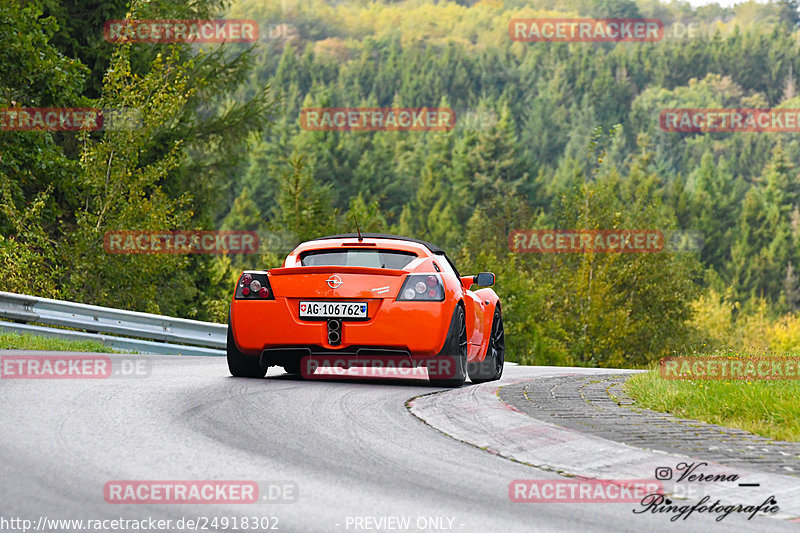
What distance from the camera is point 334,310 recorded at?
31.4 ft

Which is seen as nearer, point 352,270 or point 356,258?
point 352,270

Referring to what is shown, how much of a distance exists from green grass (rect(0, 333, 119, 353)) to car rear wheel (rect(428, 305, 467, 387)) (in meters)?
5.65

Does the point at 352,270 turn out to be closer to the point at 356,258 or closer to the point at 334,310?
the point at 334,310

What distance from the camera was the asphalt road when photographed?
4684 millimetres

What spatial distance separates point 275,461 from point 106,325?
1013 centimetres

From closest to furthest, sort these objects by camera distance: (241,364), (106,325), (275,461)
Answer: (275,461) → (241,364) → (106,325)

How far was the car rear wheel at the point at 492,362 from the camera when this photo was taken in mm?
11641

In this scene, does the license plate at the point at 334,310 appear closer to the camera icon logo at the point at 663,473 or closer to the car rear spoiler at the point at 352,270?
the car rear spoiler at the point at 352,270

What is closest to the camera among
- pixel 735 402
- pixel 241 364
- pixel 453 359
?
pixel 735 402

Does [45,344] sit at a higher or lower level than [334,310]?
lower

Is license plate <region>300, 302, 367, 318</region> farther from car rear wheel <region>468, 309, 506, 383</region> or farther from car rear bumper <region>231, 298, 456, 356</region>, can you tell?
car rear wheel <region>468, 309, 506, 383</region>

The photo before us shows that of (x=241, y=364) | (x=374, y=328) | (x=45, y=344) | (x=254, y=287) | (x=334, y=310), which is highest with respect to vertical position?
(x=254, y=287)

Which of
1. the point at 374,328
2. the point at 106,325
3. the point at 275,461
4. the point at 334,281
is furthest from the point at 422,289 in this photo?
the point at 106,325

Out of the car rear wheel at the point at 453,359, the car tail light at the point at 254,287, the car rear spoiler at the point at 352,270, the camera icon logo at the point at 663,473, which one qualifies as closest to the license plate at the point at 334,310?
the car rear spoiler at the point at 352,270
